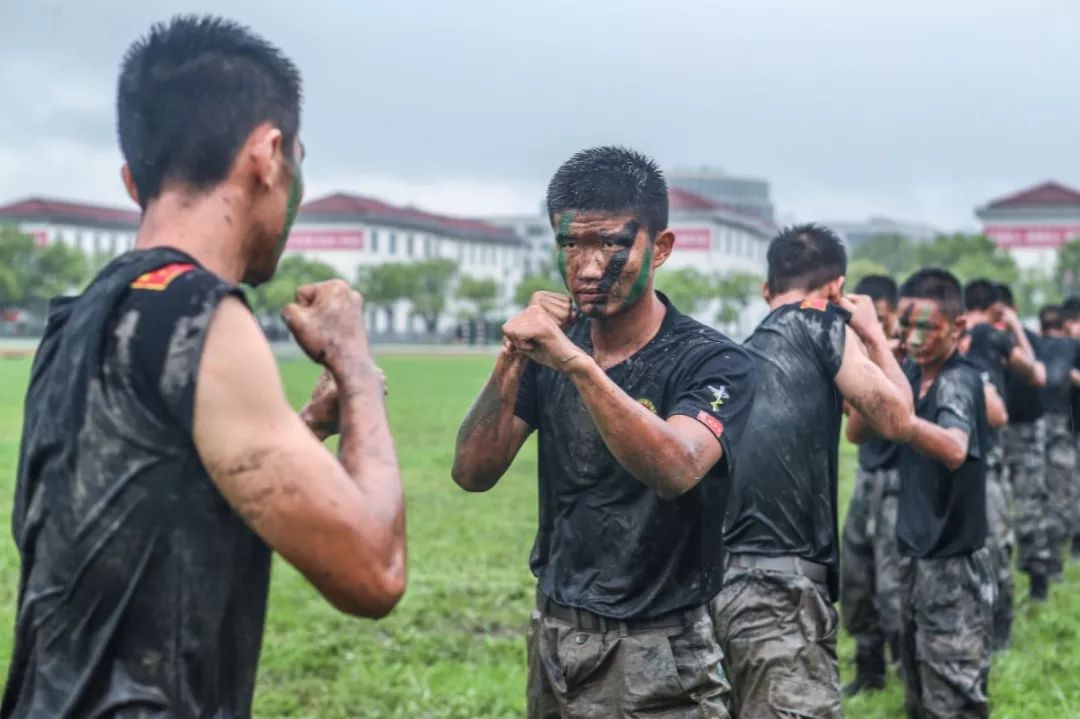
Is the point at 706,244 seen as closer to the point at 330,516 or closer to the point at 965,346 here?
the point at 965,346

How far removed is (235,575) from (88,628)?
0.27m

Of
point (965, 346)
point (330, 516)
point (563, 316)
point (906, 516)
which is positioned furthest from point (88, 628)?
point (965, 346)

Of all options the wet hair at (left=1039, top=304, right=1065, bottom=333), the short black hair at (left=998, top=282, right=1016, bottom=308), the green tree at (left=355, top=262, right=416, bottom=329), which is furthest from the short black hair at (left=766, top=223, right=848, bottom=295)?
the green tree at (left=355, top=262, right=416, bottom=329)

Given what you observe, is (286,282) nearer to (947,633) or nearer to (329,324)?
(947,633)

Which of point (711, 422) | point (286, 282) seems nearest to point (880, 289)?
point (711, 422)

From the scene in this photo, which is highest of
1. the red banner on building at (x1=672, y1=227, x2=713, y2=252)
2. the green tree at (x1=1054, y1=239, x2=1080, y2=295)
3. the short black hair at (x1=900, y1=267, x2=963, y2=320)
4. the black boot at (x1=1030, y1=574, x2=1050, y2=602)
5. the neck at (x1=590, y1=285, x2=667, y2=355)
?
the red banner on building at (x1=672, y1=227, x2=713, y2=252)

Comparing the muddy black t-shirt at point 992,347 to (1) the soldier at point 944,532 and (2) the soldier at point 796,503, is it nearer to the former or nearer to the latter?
(1) the soldier at point 944,532

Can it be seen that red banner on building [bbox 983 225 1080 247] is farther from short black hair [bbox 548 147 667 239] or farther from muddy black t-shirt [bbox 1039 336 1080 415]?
short black hair [bbox 548 147 667 239]

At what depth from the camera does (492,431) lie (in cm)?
449

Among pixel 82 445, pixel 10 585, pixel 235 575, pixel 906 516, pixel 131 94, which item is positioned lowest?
pixel 10 585

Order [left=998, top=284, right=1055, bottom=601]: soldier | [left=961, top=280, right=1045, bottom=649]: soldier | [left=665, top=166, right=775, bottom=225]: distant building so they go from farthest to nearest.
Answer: [left=665, top=166, right=775, bottom=225]: distant building, [left=998, top=284, right=1055, bottom=601]: soldier, [left=961, top=280, right=1045, bottom=649]: soldier

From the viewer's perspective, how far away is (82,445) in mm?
2545

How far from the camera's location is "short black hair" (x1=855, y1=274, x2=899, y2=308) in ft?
29.5

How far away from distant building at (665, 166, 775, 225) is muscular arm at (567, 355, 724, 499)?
136 meters
